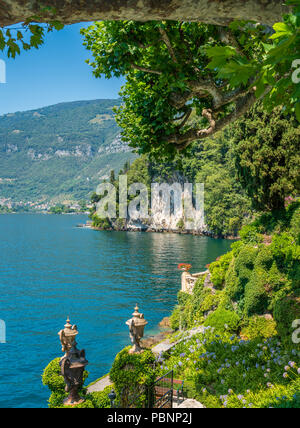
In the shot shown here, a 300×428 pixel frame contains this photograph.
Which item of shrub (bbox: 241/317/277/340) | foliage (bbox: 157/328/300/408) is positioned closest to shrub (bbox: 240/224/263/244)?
shrub (bbox: 241/317/277/340)

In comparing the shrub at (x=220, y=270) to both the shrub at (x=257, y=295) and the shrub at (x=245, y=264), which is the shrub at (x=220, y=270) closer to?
the shrub at (x=245, y=264)

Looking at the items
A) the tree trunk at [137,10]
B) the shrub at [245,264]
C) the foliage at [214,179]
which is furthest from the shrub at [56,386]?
the foliage at [214,179]

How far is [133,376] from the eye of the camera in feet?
30.1

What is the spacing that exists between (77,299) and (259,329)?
23.4m

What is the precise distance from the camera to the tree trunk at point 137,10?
9.96 feet

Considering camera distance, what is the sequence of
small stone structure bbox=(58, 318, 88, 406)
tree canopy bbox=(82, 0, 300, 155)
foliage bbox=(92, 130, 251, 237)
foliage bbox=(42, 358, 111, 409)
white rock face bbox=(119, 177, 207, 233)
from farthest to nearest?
white rock face bbox=(119, 177, 207, 233) → foliage bbox=(92, 130, 251, 237) → foliage bbox=(42, 358, 111, 409) → small stone structure bbox=(58, 318, 88, 406) → tree canopy bbox=(82, 0, 300, 155)

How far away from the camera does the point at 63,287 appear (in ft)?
122

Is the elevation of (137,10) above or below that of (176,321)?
above

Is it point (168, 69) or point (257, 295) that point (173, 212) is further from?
point (168, 69)

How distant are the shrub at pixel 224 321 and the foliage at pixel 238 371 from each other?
37cm

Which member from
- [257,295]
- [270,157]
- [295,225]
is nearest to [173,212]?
[270,157]

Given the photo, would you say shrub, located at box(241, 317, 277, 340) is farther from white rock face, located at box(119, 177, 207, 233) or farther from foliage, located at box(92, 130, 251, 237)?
white rock face, located at box(119, 177, 207, 233)

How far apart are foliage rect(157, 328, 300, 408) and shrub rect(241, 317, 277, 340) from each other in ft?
1.39

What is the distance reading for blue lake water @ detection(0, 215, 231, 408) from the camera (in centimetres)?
1908
